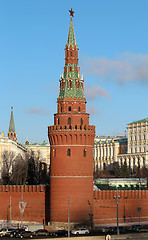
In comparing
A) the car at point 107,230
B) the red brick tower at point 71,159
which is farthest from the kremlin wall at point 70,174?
the car at point 107,230

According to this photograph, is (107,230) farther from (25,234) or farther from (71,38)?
(71,38)

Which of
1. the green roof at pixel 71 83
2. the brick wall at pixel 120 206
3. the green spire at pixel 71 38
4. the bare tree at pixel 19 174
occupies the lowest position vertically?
the brick wall at pixel 120 206

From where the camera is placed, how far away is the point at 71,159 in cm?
8150

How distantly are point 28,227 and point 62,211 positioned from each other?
17.2ft

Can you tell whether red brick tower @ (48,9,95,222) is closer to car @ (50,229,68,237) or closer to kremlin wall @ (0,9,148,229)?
kremlin wall @ (0,9,148,229)

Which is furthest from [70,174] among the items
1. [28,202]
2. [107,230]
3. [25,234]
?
[25,234]

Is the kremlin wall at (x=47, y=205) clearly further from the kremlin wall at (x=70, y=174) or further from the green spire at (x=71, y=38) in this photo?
the green spire at (x=71, y=38)

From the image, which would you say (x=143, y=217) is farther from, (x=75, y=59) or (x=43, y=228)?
(x=75, y=59)

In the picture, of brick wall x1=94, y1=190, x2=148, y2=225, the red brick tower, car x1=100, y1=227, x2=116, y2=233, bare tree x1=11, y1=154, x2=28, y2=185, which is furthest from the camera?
bare tree x1=11, y1=154, x2=28, y2=185

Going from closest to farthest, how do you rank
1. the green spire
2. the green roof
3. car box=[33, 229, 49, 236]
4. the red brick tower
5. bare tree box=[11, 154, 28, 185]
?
car box=[33, 229, 49, 236] → the red brick tower → the green roof → the green spire → bare tree box=[11, 154, 28, 185]

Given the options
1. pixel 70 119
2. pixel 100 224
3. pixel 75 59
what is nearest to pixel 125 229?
pixel 100 224

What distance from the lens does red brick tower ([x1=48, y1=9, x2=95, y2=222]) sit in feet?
267

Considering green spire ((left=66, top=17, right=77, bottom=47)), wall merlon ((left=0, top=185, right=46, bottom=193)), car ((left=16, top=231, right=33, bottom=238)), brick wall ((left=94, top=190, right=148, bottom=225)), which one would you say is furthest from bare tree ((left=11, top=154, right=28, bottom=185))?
car ((left=16, top=231, right=33, bottom=238))

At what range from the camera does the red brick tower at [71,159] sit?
8138 cm
